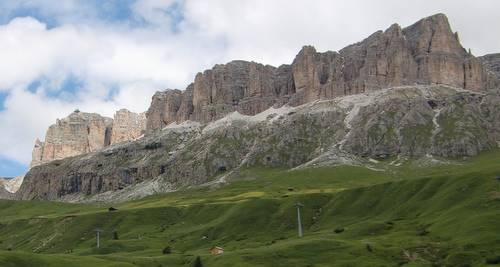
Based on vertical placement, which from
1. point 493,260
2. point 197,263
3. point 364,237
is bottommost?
point 493,260

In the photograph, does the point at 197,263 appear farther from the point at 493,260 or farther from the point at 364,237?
the point at 493,260

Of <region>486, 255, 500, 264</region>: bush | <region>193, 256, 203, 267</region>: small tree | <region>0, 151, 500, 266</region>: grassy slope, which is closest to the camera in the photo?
<region>486, 255, 500, 264</region>: bush

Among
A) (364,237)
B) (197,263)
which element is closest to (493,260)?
(364,237)

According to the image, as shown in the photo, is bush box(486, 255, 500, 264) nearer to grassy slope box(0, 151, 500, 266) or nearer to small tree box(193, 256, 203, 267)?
grassy slope box(0, 151, 500, 266)

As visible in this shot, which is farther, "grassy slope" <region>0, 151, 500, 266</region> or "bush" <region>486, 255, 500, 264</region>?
"grassy slope" <region>0, 151, 500, 266</region>

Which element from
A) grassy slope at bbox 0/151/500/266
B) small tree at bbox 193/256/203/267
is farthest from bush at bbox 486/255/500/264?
small tree at bbox 193/256/203/267

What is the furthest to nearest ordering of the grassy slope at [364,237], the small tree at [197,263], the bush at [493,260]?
1. the grassy slope at [364,237]
2. the small tree at [197,263]
3. the bush at [493,260]

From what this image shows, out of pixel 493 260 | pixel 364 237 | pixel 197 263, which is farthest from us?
pixel 364 237

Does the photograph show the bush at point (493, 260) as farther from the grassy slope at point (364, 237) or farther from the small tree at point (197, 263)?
the small tree at point (197, 263)

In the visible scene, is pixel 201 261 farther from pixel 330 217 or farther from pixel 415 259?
pixel 330 217

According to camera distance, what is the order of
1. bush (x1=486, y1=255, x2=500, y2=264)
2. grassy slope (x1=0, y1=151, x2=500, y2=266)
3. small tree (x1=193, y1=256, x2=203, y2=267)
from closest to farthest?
bush (x1=486, y1=255, x2=500, y2=264) < small tree (x1=193, y1=256, x2=203, y2=267) < grassy slope (x1=0, y1=151, x2=500, y2=266)

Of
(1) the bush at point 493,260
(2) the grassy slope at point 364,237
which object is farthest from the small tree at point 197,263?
Answer: (1) the bush at point 493,260

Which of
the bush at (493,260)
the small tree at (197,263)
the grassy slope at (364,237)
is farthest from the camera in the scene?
the grassy slope at (364,237)

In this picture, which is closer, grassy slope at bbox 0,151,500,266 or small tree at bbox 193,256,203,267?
small tree at bbox 193,256,203,267
